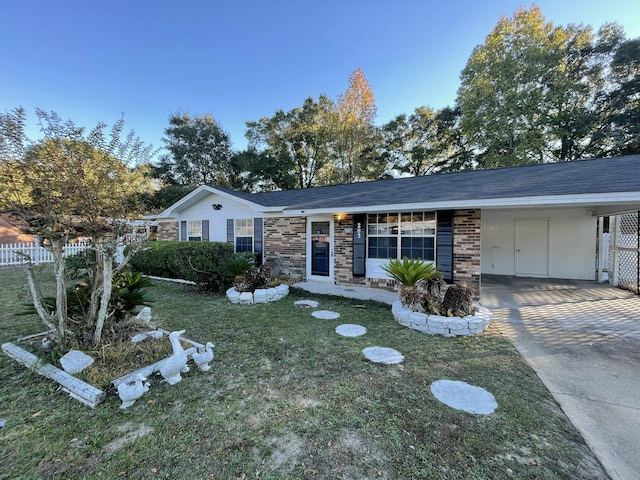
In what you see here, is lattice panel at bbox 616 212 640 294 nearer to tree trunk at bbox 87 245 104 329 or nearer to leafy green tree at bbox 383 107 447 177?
tree trunk at bbox 87 245 104 329

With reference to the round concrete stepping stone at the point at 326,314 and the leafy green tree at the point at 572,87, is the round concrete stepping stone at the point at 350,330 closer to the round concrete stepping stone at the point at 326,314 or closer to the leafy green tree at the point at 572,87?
the round concrete stepping stone at the point at 326,314

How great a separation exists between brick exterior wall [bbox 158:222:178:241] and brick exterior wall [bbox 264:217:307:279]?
4.66 meters

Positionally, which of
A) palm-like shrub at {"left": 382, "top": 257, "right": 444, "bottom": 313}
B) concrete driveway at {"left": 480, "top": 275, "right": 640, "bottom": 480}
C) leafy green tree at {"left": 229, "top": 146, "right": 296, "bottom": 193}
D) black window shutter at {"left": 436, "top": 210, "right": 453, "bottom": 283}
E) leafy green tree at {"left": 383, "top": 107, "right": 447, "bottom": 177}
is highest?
leafy green tree at {"left": 383, "top": 107, "right": 447, "bottom": 177}

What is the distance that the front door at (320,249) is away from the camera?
822 centimetres

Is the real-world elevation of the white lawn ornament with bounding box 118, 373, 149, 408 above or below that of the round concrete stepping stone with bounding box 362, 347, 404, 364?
above

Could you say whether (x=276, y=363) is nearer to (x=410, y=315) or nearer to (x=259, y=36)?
(x=410, y=315)

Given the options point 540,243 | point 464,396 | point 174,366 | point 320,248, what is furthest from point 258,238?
point 540,243

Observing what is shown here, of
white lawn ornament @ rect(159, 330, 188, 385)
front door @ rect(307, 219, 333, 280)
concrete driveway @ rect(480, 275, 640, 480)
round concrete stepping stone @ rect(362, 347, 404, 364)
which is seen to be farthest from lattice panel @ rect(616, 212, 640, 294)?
white lawn ornament @ rect(159, 330, 188, 385)

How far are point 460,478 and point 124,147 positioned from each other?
16.8 feet

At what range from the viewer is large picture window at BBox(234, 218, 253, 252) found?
31.4 ft

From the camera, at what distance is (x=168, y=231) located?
37.5ft

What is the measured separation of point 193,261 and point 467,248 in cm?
756

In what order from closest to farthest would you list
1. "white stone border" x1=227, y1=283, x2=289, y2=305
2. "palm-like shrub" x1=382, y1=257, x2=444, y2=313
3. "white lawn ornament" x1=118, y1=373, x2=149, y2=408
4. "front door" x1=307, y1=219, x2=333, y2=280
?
"white lawn ornament" x1=118, y1=373, x2=149, y2=408 → "palm-like shrub" x1=382, y1=257, x2=444, y2=313 → "white stone border" x1=227, y1=283, x2=289, y2=305 → "front door" x1=307, y1=219, x2=333, y2=280

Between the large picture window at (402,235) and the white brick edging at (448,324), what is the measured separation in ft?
8.20
